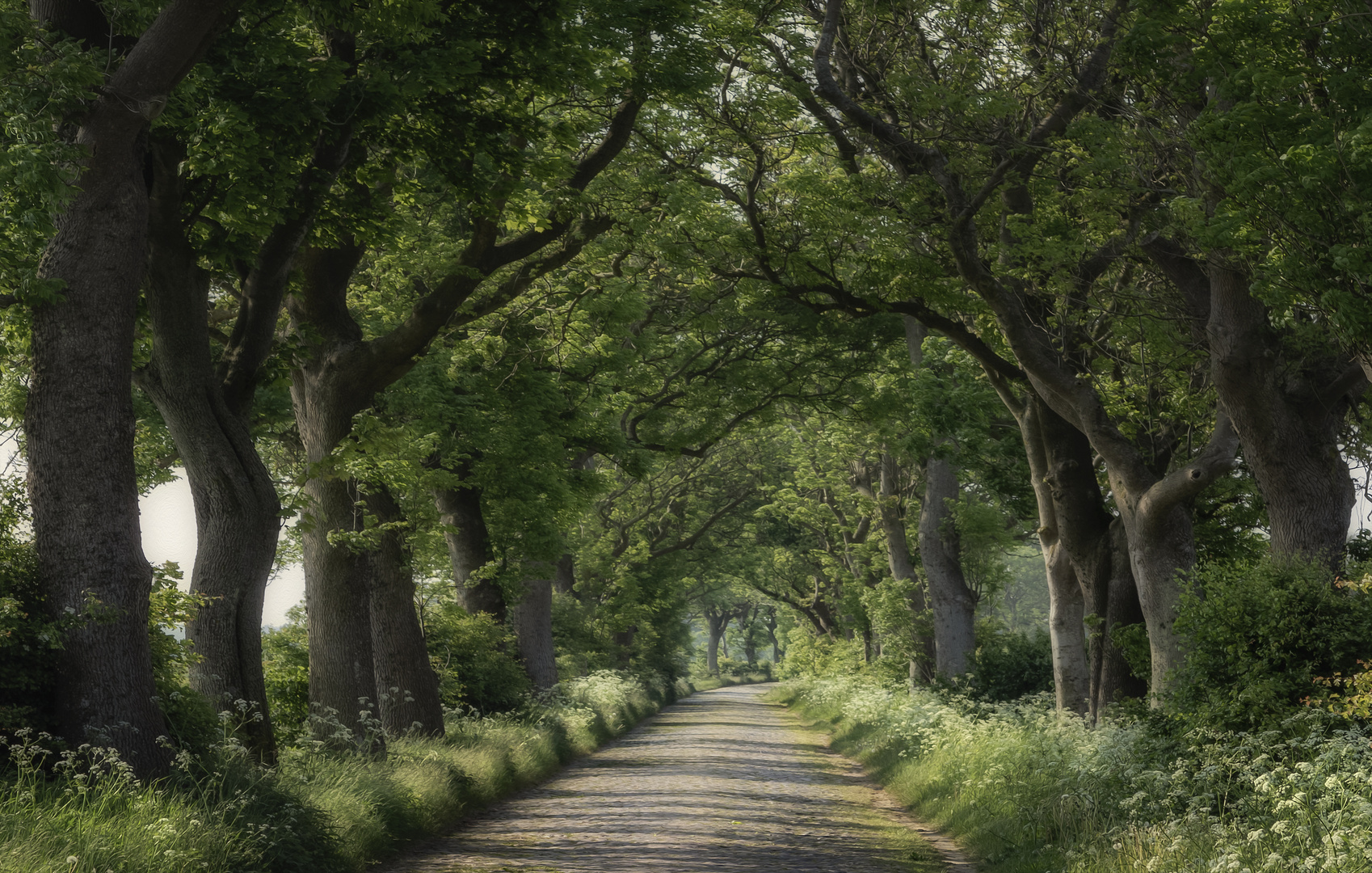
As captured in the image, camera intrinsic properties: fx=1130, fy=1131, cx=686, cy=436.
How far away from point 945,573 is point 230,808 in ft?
59.0

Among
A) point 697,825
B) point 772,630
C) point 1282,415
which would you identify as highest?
point 1282,415

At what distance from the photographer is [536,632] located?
2573 cm

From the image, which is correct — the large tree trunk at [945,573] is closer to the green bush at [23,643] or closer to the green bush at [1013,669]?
the green bush at [1013,669]

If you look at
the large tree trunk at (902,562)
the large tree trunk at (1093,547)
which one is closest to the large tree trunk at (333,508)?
the large tree trunk at (1093,547)

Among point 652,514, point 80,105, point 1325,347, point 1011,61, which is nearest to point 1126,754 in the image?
point 1325,347

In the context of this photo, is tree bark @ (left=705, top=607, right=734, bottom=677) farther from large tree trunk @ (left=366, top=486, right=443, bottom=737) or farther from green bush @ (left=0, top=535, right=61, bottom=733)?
green bush @ (left=0, top=535, right=61, bottom=733)

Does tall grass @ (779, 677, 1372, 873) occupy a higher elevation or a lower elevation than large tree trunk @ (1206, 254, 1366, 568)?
lower

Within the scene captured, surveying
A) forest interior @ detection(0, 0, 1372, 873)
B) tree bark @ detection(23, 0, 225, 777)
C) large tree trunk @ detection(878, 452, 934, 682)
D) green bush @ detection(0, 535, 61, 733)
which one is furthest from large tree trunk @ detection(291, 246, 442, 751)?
large tree trunk @ detection(878, 452, 934, 682)

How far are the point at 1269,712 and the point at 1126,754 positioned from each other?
152 centimetres

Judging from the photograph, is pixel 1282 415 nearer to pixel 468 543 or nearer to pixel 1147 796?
pixel 1147 796

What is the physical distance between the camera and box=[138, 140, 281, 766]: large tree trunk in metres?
9.67

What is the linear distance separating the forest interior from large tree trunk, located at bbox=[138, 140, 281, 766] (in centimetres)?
4

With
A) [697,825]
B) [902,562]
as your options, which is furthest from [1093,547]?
[902,562]

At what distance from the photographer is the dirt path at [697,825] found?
9.61 meters
